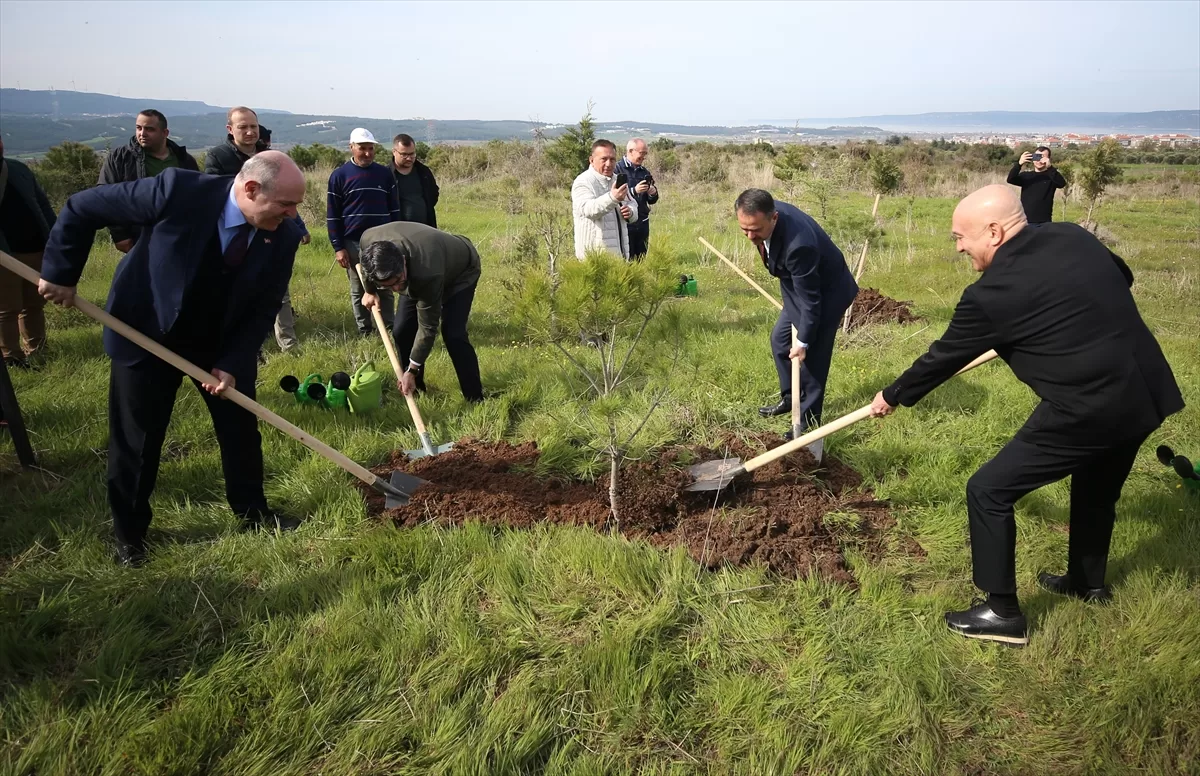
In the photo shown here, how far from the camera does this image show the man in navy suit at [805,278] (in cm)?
416

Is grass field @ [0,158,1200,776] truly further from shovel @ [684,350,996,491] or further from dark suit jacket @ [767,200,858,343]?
dark suit jacket @ [767,200,858,343]

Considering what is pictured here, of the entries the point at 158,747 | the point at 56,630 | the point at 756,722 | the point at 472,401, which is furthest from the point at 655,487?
the point at 56,630

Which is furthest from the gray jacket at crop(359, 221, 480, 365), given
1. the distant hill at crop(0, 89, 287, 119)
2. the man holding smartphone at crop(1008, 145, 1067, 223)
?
the distant hill at crop(0, 89, 287, 119)

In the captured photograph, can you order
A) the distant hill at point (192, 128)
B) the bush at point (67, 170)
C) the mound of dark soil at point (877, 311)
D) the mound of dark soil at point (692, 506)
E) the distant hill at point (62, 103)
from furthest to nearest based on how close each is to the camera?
the distant hill at point (62, 103)
the distant hill at point (192, 128)
the bush at point (67, 170)
the mound of dark soil at point (877, 311)
the mound of dark soil at point (692, 506)

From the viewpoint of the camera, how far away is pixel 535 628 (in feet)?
9.29

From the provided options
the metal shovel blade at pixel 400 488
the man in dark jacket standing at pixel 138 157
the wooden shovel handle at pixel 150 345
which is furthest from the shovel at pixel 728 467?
the man in dark jacket standing at pixel 138 157

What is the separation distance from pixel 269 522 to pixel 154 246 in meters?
1.59

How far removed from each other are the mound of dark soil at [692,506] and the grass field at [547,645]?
0.46ft

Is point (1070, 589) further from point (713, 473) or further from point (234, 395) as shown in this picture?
point (234, 395)

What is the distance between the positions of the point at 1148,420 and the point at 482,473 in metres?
3.31

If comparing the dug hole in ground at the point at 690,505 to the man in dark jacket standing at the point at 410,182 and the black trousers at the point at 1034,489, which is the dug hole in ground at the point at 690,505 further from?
the man in dark jacket standing at the point at 410,182

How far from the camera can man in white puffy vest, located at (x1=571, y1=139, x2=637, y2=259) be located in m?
6.35

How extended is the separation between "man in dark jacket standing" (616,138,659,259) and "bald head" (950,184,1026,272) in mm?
4600

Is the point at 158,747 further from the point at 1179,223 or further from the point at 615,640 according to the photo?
the point at 1179,223
